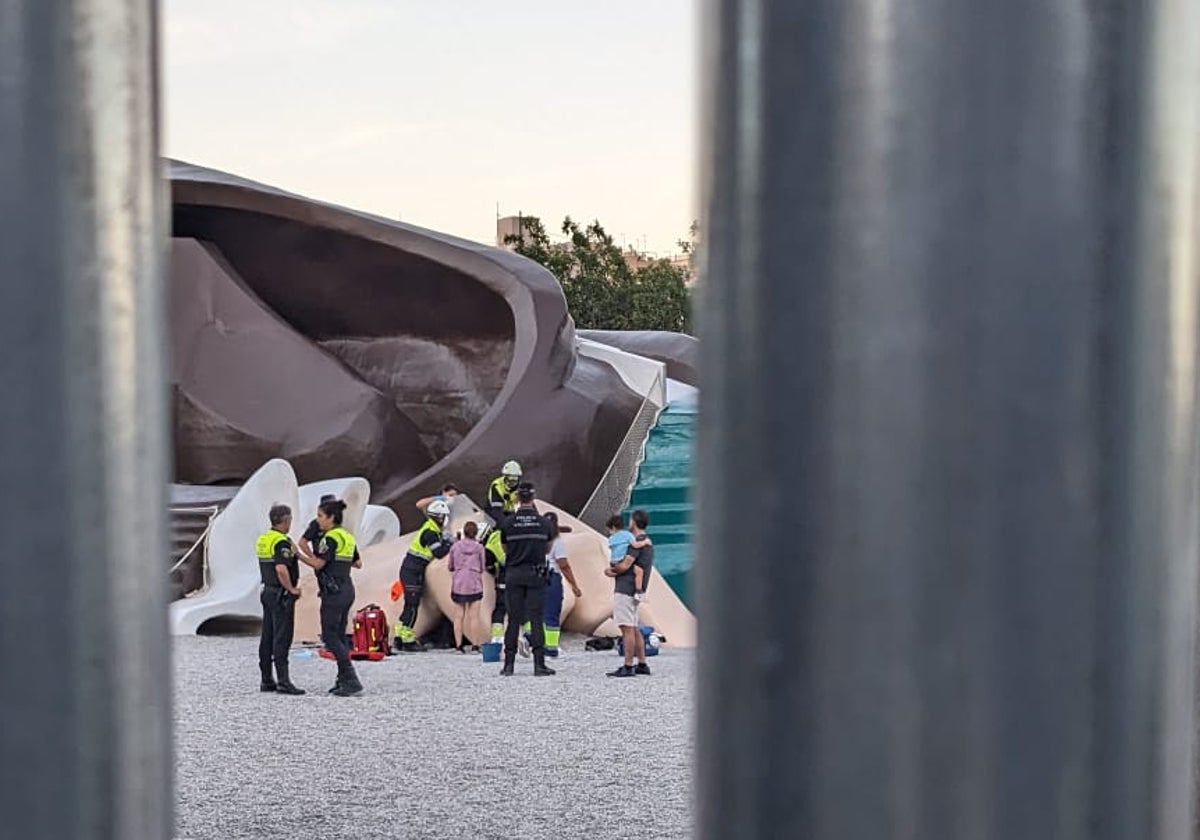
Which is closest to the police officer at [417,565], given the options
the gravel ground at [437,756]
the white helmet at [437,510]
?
the white helmet at [437,510]

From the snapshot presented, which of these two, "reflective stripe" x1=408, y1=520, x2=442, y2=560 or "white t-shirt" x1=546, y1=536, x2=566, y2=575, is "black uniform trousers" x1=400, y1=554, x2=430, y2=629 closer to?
"reflective stripe" x1=408, y1=520, x2=442, y2=560

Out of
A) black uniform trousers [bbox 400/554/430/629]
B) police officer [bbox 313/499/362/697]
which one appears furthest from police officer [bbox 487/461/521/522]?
police officer [bbox 313/499/362/697]

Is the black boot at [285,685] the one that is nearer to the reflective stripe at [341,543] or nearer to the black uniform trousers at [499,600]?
the reflective stripe at [341,543]

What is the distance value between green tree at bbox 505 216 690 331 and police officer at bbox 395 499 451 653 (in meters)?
23.9

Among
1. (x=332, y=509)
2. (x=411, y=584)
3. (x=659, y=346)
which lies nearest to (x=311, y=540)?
(x=332, y=509)

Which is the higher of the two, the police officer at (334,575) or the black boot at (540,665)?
the police officer at (334,575)

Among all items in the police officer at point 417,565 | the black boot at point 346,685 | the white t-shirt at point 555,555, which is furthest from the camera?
the police officer at point 417,565

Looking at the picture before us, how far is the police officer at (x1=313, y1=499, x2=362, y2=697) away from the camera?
9008mm

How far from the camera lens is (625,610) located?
10.3m

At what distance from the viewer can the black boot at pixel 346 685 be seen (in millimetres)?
9281

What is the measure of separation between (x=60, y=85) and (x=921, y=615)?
0.62m

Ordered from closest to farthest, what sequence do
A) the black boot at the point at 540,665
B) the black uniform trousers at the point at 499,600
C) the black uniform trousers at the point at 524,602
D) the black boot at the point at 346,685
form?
1. the black boot at the point at 346,685
2. the black uniform trousers at the point at 524,602
3. the black boot at the point at 540,665
4. the black uniform trousers at the point at 499,600

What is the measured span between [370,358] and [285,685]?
31.6ft

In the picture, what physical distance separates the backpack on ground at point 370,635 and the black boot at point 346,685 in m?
2.33
